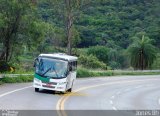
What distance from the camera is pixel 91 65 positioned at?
65.8 m

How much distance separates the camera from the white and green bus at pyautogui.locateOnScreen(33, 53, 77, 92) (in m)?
29.7

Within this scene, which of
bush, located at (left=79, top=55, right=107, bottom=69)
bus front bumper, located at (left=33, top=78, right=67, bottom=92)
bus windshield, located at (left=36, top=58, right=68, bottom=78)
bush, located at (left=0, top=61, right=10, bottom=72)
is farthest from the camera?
bush, located at (left=79, top=55, right=107, bottom=69)

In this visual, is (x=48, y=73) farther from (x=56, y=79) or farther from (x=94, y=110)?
(x=94, y=110)

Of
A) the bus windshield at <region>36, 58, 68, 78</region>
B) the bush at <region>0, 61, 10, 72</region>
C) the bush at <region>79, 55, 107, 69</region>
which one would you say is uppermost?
the bus windshield at <region>36, 58, 68, 78</region>

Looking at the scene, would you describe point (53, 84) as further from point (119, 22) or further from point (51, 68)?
point (119, 22)

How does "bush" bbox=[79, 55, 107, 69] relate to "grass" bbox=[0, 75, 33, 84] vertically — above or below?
below

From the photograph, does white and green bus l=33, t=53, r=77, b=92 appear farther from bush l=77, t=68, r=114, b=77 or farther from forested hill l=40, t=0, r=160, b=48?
forested hill l=40, t=0, r=160, b=48

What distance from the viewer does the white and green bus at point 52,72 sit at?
29.7 m

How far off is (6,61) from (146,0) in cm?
6962

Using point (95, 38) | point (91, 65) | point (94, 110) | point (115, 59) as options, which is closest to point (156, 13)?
point (95, 38)

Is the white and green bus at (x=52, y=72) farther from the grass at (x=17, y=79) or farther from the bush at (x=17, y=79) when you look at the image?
the bush at (x=17, y=79)

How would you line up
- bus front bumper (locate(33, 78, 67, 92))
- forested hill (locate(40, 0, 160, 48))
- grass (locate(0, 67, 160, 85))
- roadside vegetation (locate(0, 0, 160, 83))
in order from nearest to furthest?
bus front bumper (locate(33, 78, 67, 92)) → grass (locate(0, 67, 160, 85)) → roadside vegetation (locate(0, 0, 160, 83)) → forested hill (locate(40, 0, 160, 48))

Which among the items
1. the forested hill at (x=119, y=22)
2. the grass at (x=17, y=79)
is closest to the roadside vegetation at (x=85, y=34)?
the forested hill at (x=119, y=22)

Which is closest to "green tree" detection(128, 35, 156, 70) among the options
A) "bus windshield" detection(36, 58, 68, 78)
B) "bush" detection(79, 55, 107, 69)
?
"bush" detection(79, 55, 107, 69)
